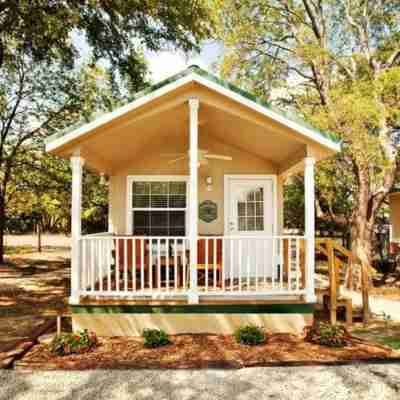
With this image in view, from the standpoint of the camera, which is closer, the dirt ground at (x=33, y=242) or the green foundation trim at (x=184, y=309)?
the green foundation trim at (x=184, y=309)

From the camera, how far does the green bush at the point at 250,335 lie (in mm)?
5000

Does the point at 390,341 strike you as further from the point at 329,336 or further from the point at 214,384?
the point at 214,384

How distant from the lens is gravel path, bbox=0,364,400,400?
3.60 m

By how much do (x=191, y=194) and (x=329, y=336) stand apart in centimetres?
265

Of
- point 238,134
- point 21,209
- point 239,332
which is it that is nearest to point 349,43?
point 238,134

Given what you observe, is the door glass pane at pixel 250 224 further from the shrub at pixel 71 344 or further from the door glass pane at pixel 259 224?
the shrub at pixel 71 344

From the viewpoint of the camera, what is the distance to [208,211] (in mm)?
7707

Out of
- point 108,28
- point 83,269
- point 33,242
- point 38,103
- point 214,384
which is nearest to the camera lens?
point 214,384

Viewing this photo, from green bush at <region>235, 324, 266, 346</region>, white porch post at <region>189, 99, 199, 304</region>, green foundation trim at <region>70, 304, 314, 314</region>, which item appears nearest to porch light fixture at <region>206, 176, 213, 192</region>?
white porch post at <region>189, 99, 199, 304</region>

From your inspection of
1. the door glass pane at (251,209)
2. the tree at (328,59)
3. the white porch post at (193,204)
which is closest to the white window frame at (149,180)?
the door glass pane at (251,209)

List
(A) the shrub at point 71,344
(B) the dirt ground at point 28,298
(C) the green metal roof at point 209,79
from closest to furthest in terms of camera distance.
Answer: (A) the shrub at point 71,344 → (C) the green metal roof at point 209,79 → (B) the dirt ground at point 28,298

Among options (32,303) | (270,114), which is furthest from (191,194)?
(32,303)

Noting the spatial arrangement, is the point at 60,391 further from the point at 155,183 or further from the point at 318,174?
the point at 318,174

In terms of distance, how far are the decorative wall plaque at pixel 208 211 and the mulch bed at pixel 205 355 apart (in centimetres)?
289
